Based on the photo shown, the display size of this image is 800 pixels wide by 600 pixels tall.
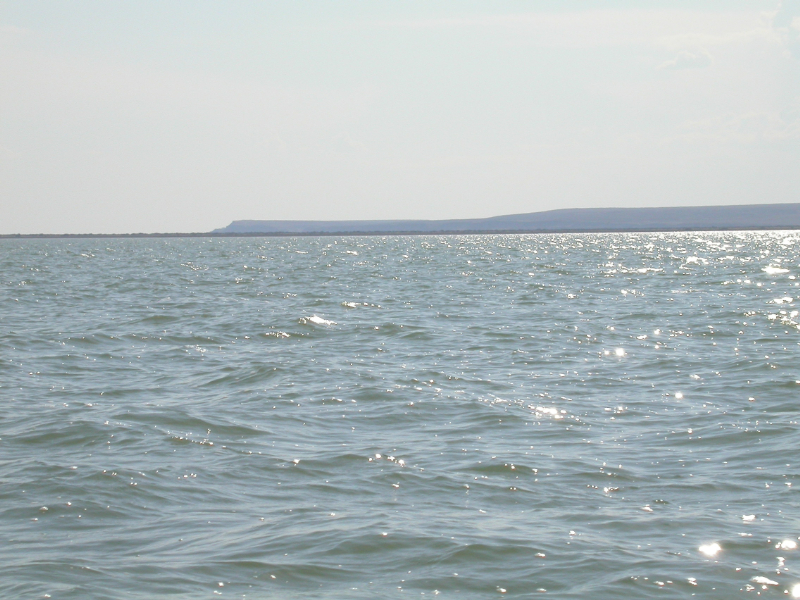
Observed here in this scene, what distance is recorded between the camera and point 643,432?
11.7m

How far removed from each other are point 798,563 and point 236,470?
555 cm

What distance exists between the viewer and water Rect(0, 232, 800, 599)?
7.03 m

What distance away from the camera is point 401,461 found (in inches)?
405

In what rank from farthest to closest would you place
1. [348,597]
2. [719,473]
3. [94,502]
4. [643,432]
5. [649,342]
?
[649,342] < [643,432] < [719,473] < [94,502] < [348,597]

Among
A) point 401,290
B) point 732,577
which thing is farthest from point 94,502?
point 401,290

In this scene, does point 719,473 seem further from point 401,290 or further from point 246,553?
point 401,290

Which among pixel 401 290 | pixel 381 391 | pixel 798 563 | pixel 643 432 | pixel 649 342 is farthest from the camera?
pixel 401 290

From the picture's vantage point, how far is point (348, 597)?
6.52 metres

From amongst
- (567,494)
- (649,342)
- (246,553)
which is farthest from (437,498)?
(649,342)

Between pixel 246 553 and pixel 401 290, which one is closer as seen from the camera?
pixel 246 553

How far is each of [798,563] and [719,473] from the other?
272 centimetres

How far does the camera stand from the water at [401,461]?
7.03 m

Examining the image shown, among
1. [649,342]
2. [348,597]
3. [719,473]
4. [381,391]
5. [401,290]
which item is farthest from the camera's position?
[401,290]

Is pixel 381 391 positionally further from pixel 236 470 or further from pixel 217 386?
pixel 236 470
